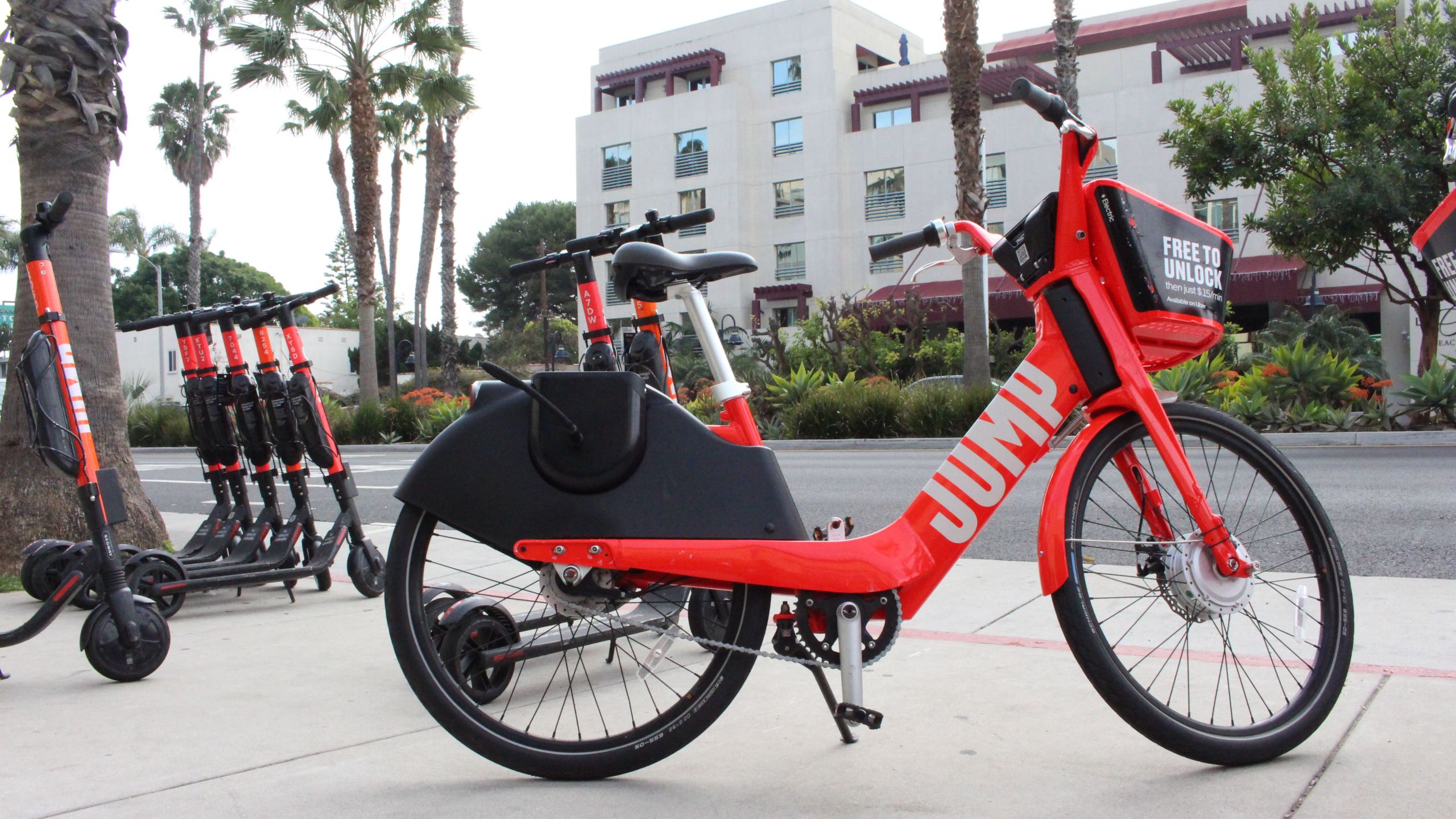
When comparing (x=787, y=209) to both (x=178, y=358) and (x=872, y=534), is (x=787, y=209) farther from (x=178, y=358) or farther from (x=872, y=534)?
(x=872, y=534)

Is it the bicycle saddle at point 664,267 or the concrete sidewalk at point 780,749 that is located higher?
the bicycle saddle at point 664,267

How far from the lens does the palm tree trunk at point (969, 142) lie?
1855cm

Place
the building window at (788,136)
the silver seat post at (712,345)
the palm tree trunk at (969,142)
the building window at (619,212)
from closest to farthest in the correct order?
the silver seat post at (712,345), the palm tree trunk at (969,142), the building window at (788,136), the building window at (619,212)

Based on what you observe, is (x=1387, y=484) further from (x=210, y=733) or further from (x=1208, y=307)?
(x=210, y=733)

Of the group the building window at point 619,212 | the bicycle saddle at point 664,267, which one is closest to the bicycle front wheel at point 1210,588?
the bicycle saddle at point 664,267

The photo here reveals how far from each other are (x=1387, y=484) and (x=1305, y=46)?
40.2 ft

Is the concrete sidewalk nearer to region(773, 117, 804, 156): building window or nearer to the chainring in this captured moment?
the chainring

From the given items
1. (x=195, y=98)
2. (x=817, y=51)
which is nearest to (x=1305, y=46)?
(x=817, y=51)

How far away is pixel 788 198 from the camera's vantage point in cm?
4578

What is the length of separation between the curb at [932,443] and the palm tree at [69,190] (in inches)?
139

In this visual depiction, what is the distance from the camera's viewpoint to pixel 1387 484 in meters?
8.95

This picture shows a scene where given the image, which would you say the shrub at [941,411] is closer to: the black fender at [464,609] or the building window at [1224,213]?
the black fender at [464,609]

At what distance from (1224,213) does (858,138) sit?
1379 cm

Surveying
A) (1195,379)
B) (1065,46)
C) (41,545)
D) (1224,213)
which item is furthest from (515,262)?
(41,545)
